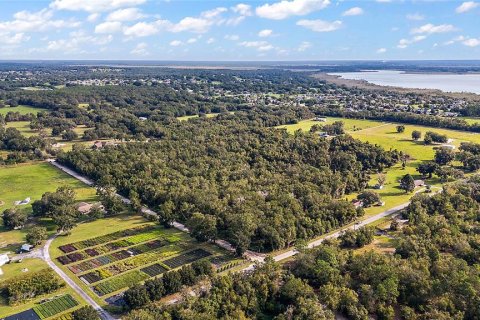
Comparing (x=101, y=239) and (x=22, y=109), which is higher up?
(x=22, y=109)

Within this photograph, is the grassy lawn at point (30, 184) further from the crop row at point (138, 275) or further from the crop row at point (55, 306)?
the crop row at point (138, 275)

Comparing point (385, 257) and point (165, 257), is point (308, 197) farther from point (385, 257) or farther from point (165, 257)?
Result: point (165, 257)

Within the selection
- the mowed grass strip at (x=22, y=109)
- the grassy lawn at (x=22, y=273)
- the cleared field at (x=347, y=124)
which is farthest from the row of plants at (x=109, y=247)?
the mowed grass strip at (x=22, y=109)

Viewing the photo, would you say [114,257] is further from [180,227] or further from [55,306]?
[180,227]

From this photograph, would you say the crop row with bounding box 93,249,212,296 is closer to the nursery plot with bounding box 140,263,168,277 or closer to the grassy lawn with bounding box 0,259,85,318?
the nursery plot with bounding box 140,263,168,277

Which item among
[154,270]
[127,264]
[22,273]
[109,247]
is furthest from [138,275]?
[22,273]

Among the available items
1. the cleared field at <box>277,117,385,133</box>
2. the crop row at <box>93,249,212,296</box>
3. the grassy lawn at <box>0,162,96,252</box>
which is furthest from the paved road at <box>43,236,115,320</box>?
the cleared field at <box>277,117,385,133</box>
